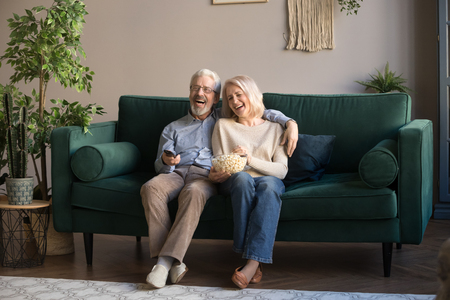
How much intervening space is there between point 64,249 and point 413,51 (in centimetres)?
296

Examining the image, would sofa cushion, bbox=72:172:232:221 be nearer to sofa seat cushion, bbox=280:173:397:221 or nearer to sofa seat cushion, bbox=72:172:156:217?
sofa seat cushion, bbox=72:172:156:217

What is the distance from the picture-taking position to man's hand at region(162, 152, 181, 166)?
2314 mm

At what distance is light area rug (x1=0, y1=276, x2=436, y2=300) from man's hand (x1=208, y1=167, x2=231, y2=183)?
1.70 ft

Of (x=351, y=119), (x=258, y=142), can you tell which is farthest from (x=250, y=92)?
(x=351, y=119)

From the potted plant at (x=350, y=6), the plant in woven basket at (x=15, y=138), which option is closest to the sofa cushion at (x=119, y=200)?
the plant in woven basket at (x=15, y=138)

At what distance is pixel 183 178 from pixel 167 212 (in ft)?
1.03

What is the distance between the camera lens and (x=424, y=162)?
83.5 inches

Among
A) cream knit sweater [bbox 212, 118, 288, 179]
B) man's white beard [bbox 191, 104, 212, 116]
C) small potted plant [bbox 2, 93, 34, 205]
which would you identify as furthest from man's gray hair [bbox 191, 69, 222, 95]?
small potted plant [bbox 2, 93, 34, 205]

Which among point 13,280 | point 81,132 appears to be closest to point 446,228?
point 81,132

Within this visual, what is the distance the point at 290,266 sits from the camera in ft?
7.69

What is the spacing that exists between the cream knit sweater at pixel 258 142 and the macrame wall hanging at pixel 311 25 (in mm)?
1562

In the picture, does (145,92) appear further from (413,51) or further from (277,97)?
(413,51)

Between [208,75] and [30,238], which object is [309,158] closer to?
[208,75]

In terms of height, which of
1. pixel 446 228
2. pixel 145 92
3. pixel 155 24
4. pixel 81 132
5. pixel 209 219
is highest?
pixel 155 24
